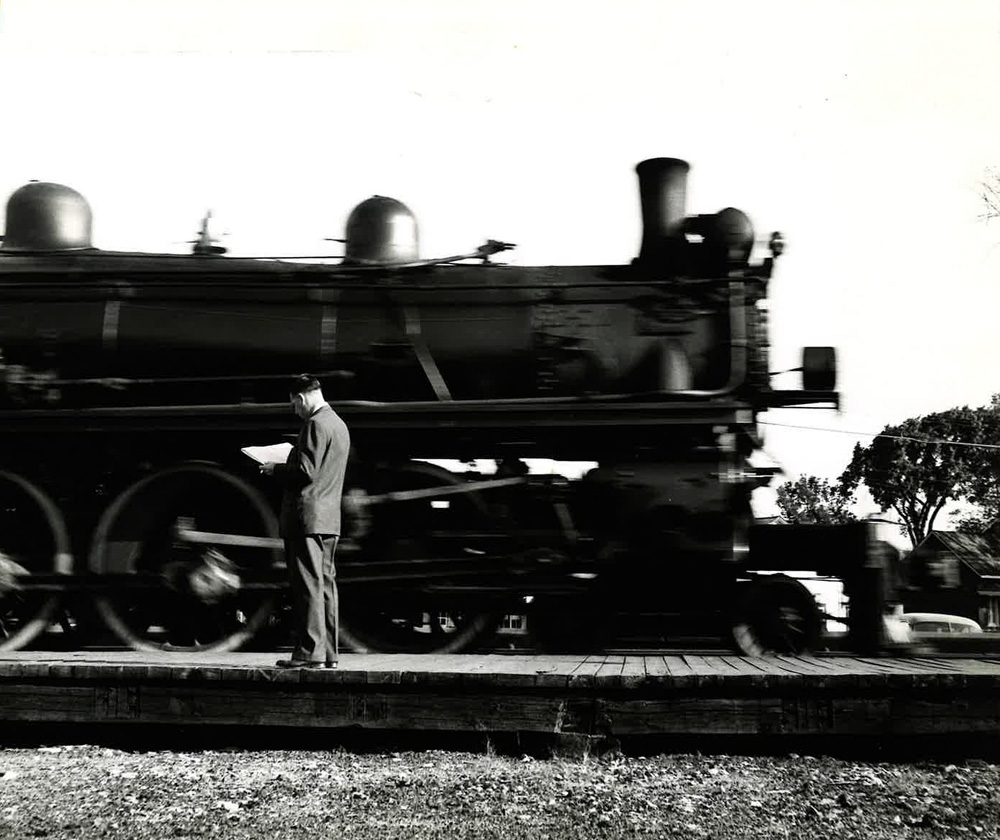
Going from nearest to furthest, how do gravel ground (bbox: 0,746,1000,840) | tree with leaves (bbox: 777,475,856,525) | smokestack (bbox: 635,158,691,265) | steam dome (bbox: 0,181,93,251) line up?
1. gravel ground (bbox: 0,746,1000,840)
2. smokestack (bbox: 635,158,691,265)
3. steam dome (bbox: 0,181,93,251)
4. tree with leaves (bbox: 777,475,856,525)

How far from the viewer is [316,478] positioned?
512cm

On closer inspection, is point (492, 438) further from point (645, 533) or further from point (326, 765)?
point (326, 765)

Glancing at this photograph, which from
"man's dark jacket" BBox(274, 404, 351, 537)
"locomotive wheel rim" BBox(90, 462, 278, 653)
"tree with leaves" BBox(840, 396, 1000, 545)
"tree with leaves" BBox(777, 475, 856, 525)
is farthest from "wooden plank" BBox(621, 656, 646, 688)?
"tree with leaves" BBox(777, 475, 856, 525)

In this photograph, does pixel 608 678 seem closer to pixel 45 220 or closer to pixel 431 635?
pixel 431 635

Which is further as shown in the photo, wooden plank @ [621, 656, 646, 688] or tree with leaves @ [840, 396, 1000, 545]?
tree with leaves @ [840, 396, 1000, 545]

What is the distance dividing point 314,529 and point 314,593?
0.28 m

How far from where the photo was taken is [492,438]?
6551 millimetres

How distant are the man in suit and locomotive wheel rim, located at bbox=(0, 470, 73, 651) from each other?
1918 mm

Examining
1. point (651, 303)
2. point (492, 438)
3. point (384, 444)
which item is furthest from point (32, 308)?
point (651, 303)

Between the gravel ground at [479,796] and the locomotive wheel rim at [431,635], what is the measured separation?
1.75 meters

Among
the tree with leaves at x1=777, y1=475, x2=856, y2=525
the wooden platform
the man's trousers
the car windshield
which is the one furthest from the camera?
the tree with leaves at x1=777, y1=475, x2=856, y2=525

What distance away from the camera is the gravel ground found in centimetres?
354

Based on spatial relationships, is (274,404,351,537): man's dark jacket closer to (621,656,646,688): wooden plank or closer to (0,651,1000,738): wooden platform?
(0,651,1000,738): wooden platform

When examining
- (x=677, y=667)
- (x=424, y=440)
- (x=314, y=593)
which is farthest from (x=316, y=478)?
(x=677, y=667)
